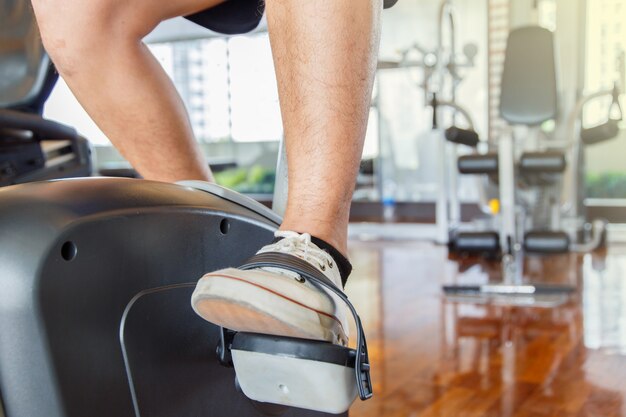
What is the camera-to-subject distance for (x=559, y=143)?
3572mm

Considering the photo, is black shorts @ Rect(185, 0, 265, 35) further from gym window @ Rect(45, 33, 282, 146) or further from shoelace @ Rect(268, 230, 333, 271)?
gym window @ Rect(45, 33, 282, 146)

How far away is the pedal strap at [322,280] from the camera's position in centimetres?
61

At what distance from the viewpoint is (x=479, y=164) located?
2629 millimetres

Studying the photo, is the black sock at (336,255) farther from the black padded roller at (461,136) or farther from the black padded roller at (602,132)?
the black padded roller at (602,132)

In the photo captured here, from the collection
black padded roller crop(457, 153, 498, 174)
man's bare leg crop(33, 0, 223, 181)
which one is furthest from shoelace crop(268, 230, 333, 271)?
black padded roller crop(457, 153, 498, 174)

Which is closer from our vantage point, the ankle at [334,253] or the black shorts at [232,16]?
the ankle at [334,253]

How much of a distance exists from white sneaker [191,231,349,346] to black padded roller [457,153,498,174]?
2.07m

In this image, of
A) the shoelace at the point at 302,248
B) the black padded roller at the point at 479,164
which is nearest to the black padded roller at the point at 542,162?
the black padded roller at the point at 479,164

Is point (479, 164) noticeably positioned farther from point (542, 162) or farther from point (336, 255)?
point (336, 255)

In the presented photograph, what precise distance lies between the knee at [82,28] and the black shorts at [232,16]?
0.11 meters

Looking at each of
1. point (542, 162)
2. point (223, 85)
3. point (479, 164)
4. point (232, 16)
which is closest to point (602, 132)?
point (542, 162)

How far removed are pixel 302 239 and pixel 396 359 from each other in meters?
0.94

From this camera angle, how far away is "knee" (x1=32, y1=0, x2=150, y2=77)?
0.89 metres

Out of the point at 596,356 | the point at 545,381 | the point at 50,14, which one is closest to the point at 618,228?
the point at 596,356
